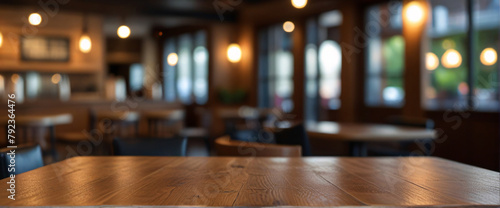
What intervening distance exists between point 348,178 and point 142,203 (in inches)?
28.6

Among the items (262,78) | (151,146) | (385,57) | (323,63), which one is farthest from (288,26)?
(151,146)

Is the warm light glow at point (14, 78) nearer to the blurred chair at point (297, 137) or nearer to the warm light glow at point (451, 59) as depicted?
the blurred chair at point (297, 137)

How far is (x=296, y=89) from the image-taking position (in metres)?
8.14

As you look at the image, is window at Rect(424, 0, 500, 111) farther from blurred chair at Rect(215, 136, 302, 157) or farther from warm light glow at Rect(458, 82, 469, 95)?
blurred chair at Rect(215, 136, 302, 157)

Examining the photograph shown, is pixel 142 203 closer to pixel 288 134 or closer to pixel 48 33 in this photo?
pixel 288 134

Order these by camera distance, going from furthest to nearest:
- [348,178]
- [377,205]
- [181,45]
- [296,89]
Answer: [181,45] → [296,89] → [348,178] → [377,205]

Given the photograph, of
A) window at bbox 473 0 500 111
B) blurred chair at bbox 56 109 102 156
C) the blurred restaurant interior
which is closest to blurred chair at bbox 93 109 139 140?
the blurred restaurant interior

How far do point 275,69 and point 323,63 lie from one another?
1.44 metres

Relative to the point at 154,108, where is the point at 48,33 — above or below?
above

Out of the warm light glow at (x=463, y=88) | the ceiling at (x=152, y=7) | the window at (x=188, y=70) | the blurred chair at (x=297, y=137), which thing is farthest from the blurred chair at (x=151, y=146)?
the window at (x=188, y=70)

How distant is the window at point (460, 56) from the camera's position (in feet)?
15.4

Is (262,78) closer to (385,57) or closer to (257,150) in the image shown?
(385,57)

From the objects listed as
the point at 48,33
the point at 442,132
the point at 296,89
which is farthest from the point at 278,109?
the point at 48,33

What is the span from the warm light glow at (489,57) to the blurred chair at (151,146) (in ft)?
12.6
